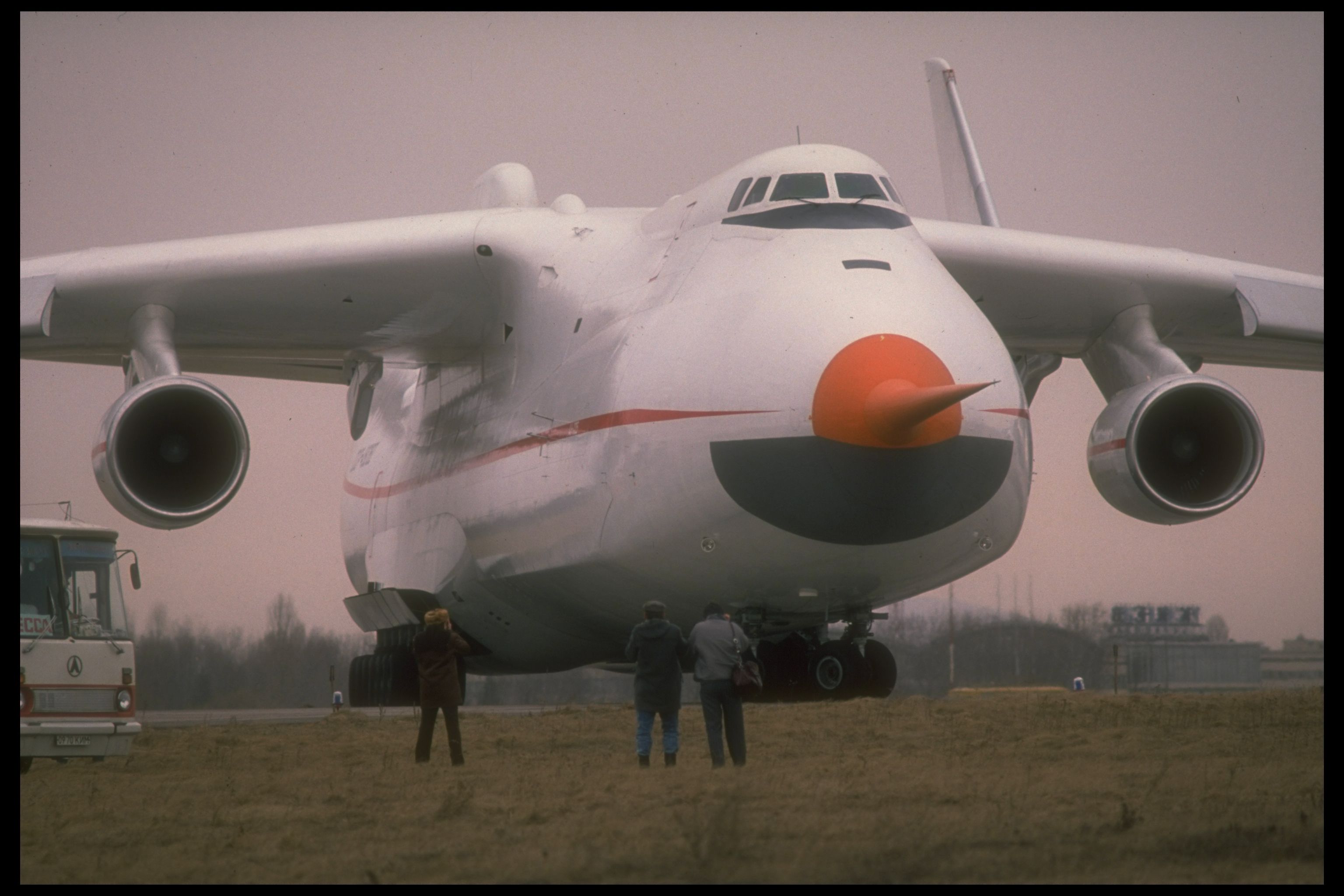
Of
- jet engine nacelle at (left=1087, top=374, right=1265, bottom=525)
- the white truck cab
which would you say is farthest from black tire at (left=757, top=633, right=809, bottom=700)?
the white truck cab

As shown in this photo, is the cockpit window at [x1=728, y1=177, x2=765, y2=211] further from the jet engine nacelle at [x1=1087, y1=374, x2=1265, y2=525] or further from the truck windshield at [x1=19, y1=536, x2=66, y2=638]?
the truck windshield at [x1=19, y1=536, x2=66, y2=638]

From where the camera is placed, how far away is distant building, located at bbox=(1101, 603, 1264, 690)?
36.4 meters

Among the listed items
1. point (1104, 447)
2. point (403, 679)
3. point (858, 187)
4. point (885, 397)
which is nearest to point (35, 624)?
point (885, 397)

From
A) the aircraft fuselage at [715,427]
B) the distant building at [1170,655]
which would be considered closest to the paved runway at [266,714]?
the aircraft fuselage at [715,427]

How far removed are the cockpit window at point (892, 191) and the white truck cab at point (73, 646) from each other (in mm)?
6228

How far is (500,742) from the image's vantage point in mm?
11594

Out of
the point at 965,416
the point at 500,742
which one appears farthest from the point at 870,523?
the point at 500,742

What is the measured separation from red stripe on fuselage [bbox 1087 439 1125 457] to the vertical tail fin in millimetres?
3733

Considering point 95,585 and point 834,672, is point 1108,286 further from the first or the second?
point 95,585

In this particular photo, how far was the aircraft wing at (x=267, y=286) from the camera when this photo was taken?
44.8 feet

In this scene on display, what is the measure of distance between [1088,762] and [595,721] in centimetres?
534

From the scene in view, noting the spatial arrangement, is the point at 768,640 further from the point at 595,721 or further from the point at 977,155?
the point at 977,155
